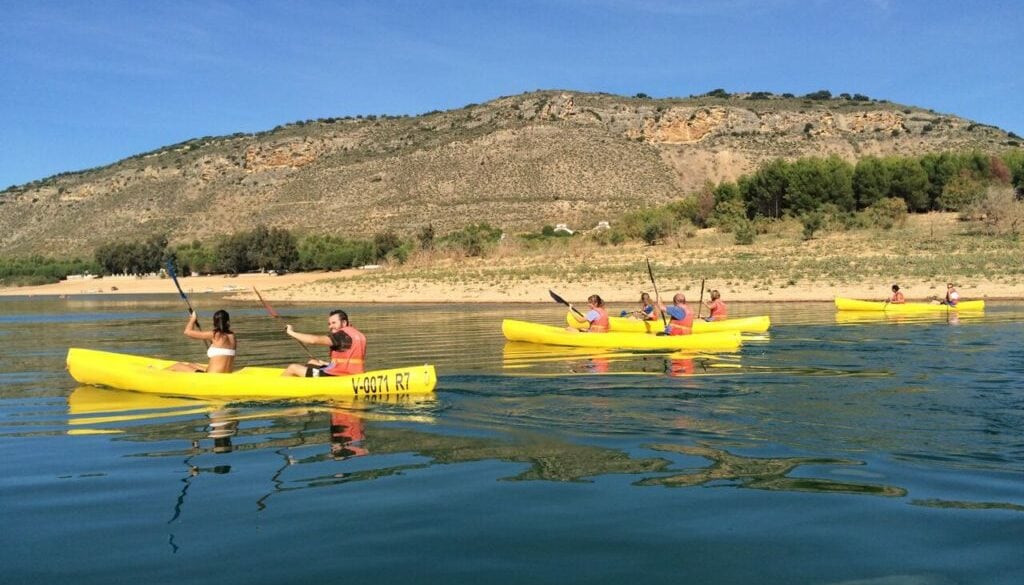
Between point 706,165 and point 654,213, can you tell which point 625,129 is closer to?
point 706,165

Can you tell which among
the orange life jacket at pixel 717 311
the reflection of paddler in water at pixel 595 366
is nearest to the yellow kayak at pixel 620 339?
the reflection of paddler in water at pixel 595 366

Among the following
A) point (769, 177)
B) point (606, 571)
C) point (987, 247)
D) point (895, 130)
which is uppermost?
point (895, 130)

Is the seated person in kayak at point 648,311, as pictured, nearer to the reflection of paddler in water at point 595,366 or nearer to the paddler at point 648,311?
the paddler at point 648,311

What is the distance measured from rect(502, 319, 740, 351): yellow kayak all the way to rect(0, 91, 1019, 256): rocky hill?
54.4 metres

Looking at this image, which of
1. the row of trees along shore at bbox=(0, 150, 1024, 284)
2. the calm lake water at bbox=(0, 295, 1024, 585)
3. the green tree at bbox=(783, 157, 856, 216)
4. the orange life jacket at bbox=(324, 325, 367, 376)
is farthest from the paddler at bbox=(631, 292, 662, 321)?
the green tree at bbox=(783, 157, 856, 216)

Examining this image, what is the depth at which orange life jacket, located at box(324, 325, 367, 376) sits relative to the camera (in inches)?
483

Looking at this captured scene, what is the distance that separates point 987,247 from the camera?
40406 millimetres

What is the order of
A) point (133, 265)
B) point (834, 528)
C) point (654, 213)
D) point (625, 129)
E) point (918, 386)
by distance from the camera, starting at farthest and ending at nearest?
point (625, 129)
point (133, 265)
point (654, 213)
point (918, 386)
point (834, 528)

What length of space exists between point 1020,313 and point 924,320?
3275mm

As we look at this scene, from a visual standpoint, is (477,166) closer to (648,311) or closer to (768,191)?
(768,191)

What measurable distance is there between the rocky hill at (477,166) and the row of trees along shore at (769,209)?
12955 millimetres

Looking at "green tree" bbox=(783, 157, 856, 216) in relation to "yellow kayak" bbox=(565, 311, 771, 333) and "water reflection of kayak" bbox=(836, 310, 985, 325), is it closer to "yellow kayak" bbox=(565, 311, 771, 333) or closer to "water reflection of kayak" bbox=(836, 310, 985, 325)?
"water reflection of kayak" bbox=(836, 310, 985, 325)

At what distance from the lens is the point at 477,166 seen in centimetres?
8756

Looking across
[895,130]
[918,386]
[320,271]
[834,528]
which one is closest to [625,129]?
[895,130]
